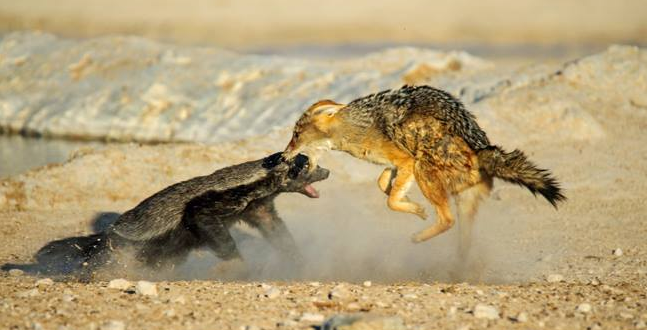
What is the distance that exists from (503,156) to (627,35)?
1791cm

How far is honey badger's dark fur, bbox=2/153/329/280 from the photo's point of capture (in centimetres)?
1005

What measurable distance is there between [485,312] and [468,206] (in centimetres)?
236

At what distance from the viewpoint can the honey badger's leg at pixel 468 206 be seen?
366 inches

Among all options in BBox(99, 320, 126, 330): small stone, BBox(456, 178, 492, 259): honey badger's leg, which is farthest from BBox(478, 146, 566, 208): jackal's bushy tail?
BBox(99, 320, 126, 330): small stone

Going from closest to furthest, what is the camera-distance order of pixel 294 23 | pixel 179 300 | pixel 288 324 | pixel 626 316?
pixel 288 324, pixel 626 316, pixel 179 300, pixel 294 23

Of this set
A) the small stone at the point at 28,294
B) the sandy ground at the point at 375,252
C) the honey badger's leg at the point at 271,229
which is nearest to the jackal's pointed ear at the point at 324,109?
the honey badger's leg at the point at 271,229

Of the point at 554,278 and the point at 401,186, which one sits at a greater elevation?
the point at 401,186

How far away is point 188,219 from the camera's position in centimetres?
1006

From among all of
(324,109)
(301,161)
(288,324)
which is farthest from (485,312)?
(301,161)

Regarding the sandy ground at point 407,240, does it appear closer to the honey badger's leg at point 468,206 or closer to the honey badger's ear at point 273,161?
the honey badger's leg at point 468,206

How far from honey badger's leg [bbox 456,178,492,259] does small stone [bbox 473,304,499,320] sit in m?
2.21

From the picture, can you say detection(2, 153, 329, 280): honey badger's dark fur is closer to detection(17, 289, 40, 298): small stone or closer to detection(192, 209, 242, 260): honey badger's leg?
detection(192, 209, 242, 260): honey badger's leg

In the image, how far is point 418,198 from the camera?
12.8 meters

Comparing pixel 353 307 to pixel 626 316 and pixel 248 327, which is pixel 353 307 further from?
pixel 626 316
